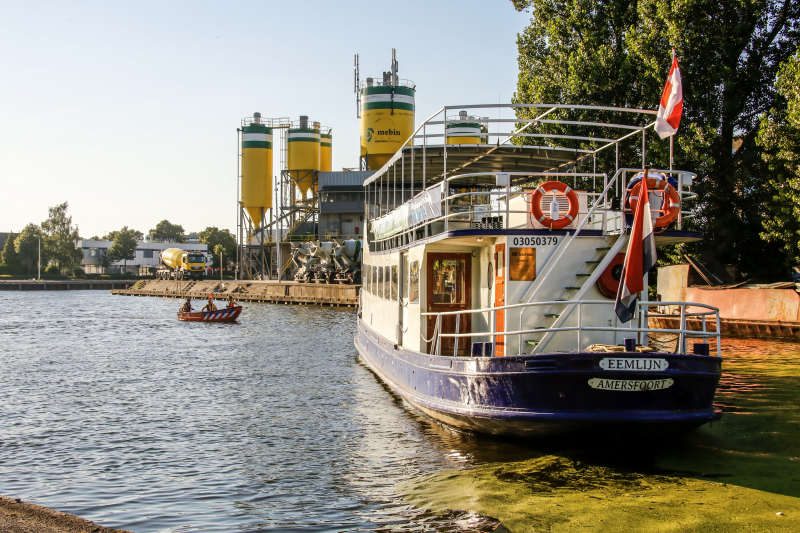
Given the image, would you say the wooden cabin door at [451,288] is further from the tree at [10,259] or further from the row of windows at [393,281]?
the tree at [10,259]

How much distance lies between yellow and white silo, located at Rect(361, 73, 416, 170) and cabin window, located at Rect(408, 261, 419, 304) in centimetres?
5094

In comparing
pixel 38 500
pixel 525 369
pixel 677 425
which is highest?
pixel 525 369

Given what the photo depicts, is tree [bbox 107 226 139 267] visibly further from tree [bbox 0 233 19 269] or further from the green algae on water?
the green algae on water

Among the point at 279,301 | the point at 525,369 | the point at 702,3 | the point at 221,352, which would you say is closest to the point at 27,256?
the point at 279,301

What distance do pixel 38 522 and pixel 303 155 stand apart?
Answer: 7823 cm

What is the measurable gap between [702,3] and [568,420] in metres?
24.4

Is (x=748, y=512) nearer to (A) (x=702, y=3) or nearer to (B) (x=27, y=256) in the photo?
(A) (x=702, y=3)

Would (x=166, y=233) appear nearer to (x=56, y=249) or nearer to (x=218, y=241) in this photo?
(x=218, y=241)

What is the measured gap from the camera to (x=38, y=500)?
10242 mm

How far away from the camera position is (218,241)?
482 feet

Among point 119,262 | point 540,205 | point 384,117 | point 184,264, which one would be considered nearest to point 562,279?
point 540,205

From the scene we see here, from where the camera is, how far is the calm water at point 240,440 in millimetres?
9766

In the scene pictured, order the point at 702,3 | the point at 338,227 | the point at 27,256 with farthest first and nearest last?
the point at 27,256 < the point at 338,227 < the point at 702,3

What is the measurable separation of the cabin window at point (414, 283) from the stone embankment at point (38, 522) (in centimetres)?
822
